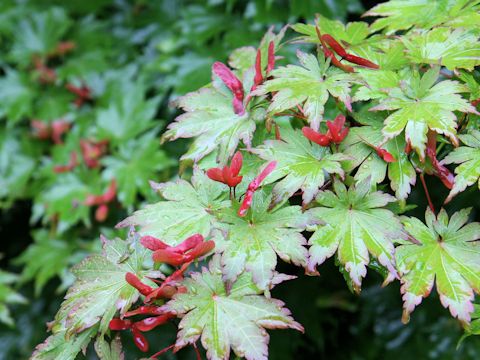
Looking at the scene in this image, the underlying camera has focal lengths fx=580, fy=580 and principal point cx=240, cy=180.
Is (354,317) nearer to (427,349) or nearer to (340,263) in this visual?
(427,349)

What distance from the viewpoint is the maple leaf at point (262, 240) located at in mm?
801

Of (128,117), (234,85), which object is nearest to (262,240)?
(234,85)

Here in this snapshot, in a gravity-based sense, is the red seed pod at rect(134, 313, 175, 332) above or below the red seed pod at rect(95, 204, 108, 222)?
above

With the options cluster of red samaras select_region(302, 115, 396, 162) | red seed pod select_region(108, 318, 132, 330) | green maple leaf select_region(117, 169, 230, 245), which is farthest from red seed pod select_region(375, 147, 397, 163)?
red seed pod select_region(108, 318, 132, 330)

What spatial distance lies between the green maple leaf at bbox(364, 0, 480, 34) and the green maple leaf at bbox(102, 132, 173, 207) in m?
0.94

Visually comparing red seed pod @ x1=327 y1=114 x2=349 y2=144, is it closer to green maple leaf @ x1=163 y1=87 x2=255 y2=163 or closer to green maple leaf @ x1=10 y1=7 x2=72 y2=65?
green maple leaf @ x1=163 y1=87 x2=255 y2=163

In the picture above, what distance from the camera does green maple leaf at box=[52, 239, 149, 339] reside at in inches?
33.4

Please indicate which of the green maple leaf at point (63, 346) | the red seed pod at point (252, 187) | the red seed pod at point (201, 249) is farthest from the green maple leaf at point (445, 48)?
the green maple leaf at point (63, 346)

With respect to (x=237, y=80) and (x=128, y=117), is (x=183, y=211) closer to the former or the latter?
Result: (x=237, y=80)

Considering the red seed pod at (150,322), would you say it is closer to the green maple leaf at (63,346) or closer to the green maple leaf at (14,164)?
the green maple leaf at (63,346)

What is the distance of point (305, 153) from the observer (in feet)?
3.03

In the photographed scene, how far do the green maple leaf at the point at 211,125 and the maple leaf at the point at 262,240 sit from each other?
0.13m

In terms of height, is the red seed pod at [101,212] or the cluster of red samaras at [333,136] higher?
the cluster of red samaras at [333,136]

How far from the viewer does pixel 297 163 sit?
35.2 inches
